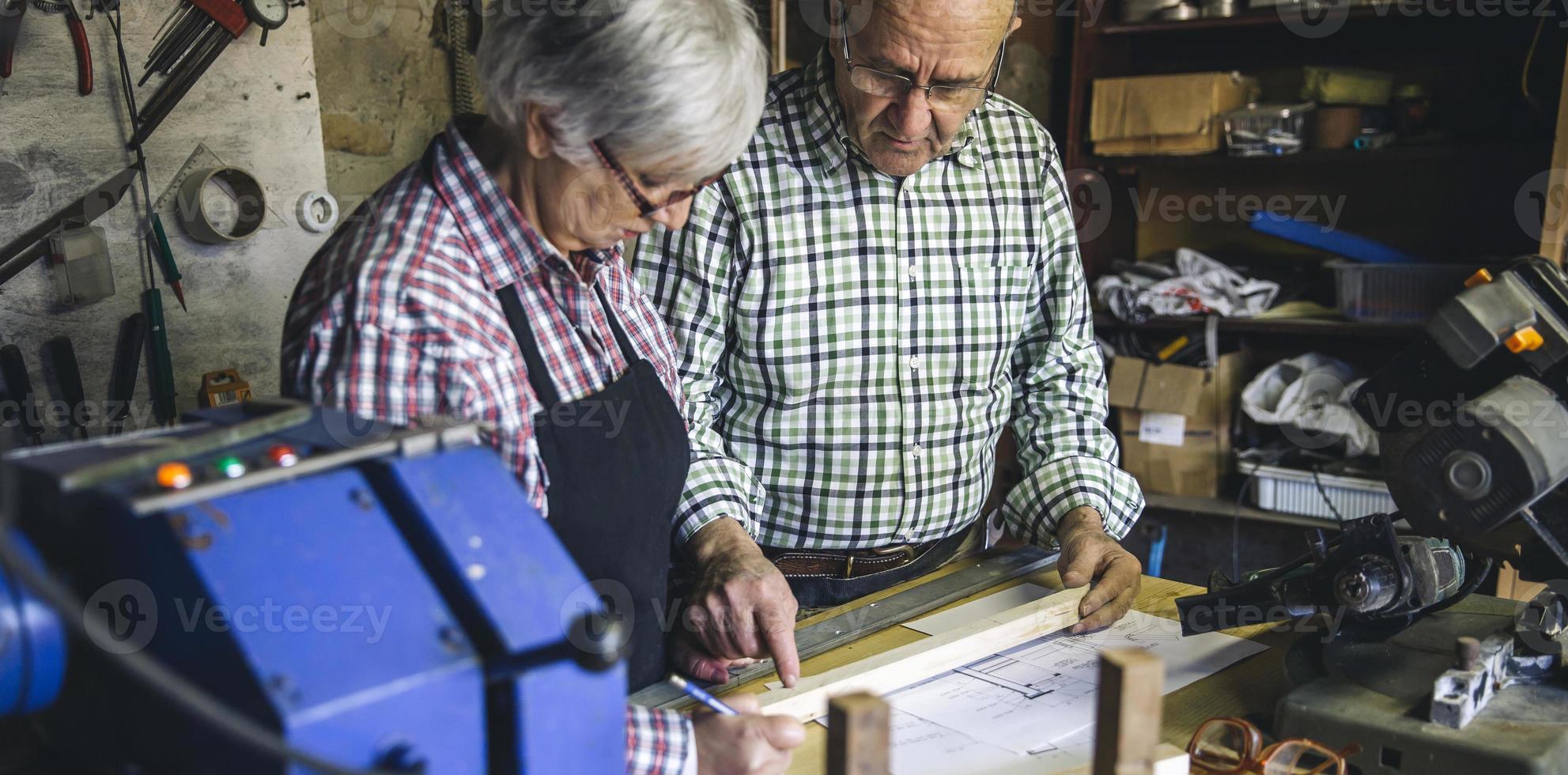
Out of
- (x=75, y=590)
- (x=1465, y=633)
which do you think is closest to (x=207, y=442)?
(x=75, y=590)

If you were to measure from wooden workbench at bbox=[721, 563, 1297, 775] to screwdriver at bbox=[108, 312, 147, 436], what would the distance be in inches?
62.1

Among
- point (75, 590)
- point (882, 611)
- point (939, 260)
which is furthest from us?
point (939, 260)

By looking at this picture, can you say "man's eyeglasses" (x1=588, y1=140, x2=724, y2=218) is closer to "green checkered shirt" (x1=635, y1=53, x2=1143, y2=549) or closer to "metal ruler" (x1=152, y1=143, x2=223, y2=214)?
"green checkered shirt" (x1=635, y1=53, x2=1143, y2=549)

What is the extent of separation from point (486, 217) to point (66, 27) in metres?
1.55

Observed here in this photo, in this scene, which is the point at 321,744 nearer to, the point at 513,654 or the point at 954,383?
the point at 513,654

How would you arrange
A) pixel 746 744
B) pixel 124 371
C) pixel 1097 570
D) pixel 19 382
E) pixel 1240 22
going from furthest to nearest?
pixel 1240 22, pixel 124 371, pixel 19 382, pixel 1097 570, pixel 746 744

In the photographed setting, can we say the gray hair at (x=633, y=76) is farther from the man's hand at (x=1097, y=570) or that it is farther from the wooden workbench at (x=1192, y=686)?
the man's hand at (x=1097, y=570)

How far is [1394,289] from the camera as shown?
122 inches

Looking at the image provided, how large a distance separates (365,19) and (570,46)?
1.93 m

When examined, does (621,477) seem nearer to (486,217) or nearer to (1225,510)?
(486,217)

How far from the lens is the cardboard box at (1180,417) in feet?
10.9

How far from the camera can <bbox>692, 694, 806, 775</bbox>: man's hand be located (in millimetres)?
997

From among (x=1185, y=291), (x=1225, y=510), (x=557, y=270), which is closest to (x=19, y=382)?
(x=557, y=270)

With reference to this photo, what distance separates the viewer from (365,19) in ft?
8.89
